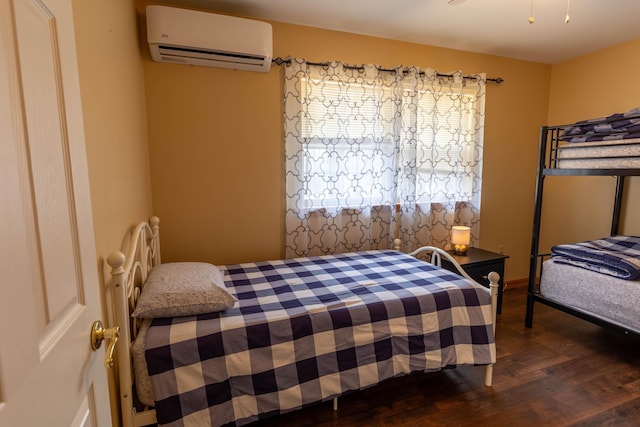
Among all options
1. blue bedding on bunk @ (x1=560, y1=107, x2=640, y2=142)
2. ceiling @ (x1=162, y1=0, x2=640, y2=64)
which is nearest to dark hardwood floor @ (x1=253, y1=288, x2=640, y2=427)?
blue bedding on bunk @ (x1=560, y1=107, x2=640, y2=142)

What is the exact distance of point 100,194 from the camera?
4.40 feet

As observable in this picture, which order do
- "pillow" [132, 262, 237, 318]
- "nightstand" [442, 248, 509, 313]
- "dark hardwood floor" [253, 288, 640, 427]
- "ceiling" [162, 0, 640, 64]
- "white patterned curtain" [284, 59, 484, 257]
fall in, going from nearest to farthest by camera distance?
"pillow" [132, 262, 237, 318] → "dark hardwood floor" [253, 288, 640, 427] → "ceiling" [162, 0, 640, 64] → "white patterned curtain" [284, 59, 484, 257] → "nightstand" [442, 248, 509, 313]

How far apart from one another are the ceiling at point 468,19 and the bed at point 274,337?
185cm

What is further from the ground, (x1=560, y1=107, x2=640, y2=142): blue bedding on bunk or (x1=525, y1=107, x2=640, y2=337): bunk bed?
(x1=560, y1=107, x2=640, y2=142): blue bedding on bunk

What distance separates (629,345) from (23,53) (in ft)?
12.2

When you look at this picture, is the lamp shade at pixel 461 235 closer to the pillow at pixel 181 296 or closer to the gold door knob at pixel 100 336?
the pillow at pixel 181 296

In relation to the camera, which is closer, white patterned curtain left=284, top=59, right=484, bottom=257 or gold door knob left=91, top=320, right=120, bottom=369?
gold door knob left=91, top=320, right=120, bottom=369

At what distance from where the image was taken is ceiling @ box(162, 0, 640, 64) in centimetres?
238

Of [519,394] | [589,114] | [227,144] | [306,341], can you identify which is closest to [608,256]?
[519,394]

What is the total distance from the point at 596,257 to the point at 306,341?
2.17 metres

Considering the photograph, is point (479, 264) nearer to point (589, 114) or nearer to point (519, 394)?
point (519, 394)

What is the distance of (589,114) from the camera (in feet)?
11.0

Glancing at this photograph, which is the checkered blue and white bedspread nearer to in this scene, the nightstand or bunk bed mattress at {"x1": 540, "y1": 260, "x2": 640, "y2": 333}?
the nightstand

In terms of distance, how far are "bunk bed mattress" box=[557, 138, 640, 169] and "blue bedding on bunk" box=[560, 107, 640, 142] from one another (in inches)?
1.6
